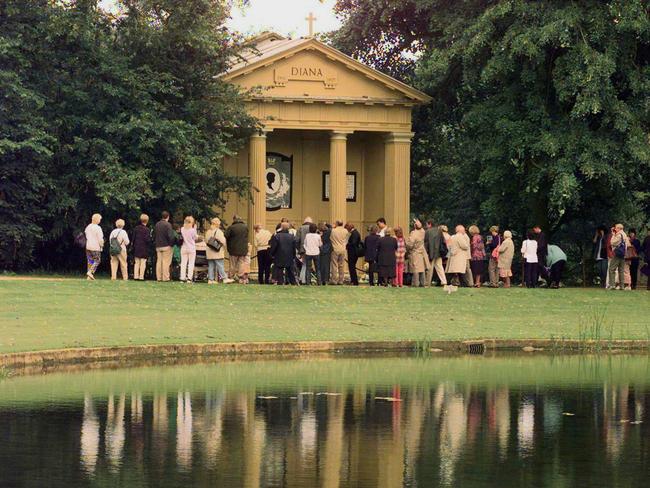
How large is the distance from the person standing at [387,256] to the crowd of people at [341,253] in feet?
0.08

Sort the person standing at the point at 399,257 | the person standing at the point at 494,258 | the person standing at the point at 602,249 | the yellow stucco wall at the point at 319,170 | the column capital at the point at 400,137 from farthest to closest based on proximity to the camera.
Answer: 1. the yellow stucco wall at the point at 319,170
2. the column capital at the point at 400,137
3. the person standing at the point at 602,249
4. the person standing at the point at 494,258
5. the person standing at the point at 399,257

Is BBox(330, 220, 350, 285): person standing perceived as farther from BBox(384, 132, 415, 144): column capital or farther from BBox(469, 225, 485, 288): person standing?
BBox(384, 132, 415, 144): column capital

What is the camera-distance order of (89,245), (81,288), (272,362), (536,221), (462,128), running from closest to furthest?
(272,362)
(81,288)
(89,245)
(536,221)
(462,128)

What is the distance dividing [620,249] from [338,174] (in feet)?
47.0

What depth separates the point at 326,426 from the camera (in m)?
15.2

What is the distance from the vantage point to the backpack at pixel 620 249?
38.4 metres

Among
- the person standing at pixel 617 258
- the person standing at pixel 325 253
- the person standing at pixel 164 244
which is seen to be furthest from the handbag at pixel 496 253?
the person standing at pixel 164 244

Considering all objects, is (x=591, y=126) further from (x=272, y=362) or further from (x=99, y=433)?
(x=99, y=433)

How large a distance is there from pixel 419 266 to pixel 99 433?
24147 millimetres

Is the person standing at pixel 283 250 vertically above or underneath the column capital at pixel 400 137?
underneath

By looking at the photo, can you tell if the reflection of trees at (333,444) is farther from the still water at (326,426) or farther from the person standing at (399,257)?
the person standing at (399,257)

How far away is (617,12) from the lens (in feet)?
131

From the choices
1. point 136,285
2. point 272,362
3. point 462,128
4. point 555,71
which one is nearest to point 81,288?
point 136,285

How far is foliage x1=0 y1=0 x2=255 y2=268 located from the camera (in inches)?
1548
